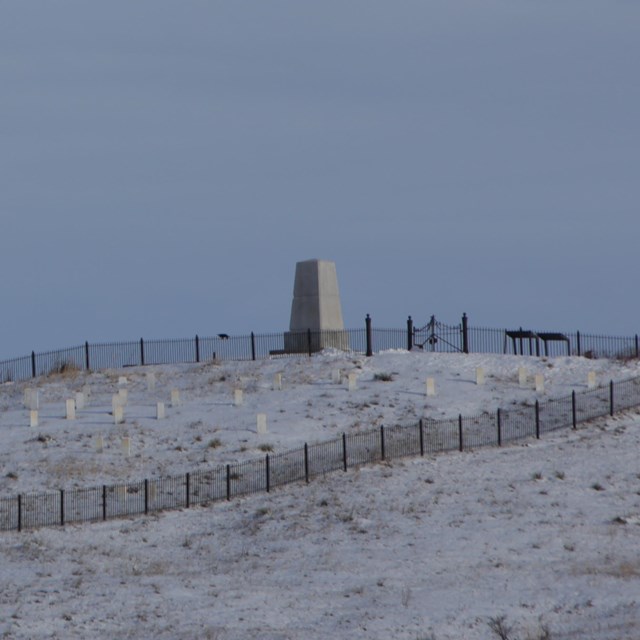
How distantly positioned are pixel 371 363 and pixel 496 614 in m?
27.9

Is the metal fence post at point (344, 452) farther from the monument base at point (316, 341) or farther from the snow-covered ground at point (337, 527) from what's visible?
the monument base at point (316, 341)

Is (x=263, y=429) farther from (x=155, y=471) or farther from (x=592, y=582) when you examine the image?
(x=592, y=582)

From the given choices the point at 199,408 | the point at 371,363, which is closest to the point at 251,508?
the point at 199,408

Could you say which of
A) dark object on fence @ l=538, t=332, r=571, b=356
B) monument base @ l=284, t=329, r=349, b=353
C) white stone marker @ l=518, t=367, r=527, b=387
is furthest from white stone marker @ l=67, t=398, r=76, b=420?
dark object on fence @ l=538, t=332, r=571, b=356

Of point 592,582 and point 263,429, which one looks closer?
point 592,582

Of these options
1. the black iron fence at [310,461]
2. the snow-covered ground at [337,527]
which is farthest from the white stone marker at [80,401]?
the black iron fence at [310,461]

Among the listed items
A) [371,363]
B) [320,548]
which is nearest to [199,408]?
[371,363]

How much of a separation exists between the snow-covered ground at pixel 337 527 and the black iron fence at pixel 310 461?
2.79 feet

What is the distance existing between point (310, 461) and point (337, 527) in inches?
257

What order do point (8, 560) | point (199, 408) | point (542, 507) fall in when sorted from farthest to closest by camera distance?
point (199, 408), point (542, 507), point (8, 560)

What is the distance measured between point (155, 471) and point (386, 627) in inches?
652

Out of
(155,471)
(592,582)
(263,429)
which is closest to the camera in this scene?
(592,582)

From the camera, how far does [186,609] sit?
31688 millimetres

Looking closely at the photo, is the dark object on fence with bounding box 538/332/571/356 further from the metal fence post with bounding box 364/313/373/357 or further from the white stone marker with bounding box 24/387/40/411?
the white stone marker with bounding box 24/387/40/411
